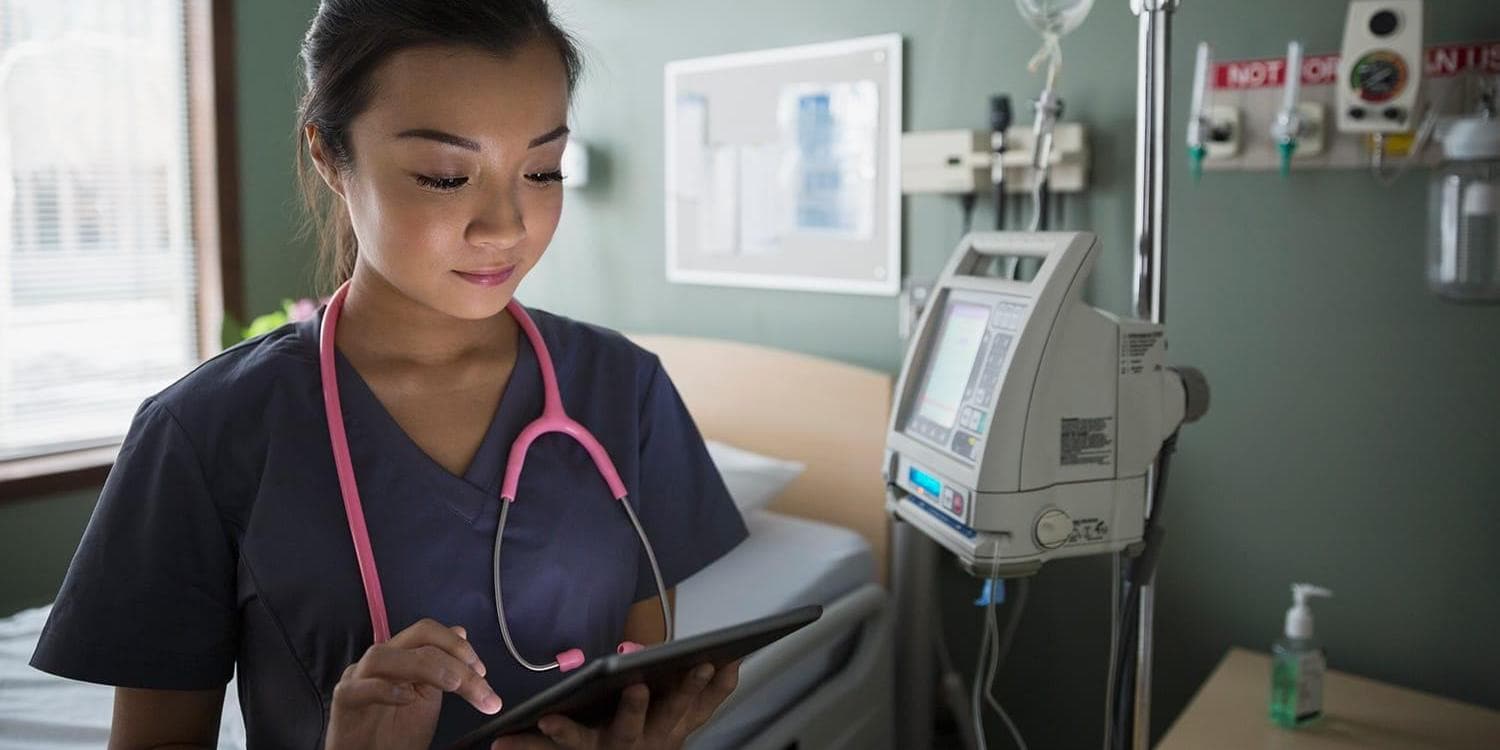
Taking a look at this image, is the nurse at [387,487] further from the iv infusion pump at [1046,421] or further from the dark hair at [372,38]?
the iv infusion pump at [1046,421]

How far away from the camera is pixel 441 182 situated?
914 millimetres

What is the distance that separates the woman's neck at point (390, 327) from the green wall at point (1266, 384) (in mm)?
674

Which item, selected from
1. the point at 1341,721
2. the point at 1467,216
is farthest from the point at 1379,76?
the point at 1341,721

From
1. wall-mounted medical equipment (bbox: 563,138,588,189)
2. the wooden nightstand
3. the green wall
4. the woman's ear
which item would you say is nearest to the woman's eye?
the woman's ear

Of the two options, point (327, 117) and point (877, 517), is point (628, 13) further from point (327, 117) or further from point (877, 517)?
point (327, 117)

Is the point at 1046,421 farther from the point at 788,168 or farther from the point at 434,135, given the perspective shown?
the point at 788,168

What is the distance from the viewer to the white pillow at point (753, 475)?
1.99 m

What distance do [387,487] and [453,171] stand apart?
0.92 feet

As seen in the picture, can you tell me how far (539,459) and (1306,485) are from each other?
1239 millimetres

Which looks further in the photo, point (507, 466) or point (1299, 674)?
point (1299, 674)

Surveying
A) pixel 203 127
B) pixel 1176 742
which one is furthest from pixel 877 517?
pixel 203 127

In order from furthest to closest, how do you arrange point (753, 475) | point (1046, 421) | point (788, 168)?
1. point (788, 168)
2. point (753, 475)
3. point (1046, 421)

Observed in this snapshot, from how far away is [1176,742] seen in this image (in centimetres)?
138

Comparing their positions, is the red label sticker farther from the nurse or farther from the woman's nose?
the woman's nose
